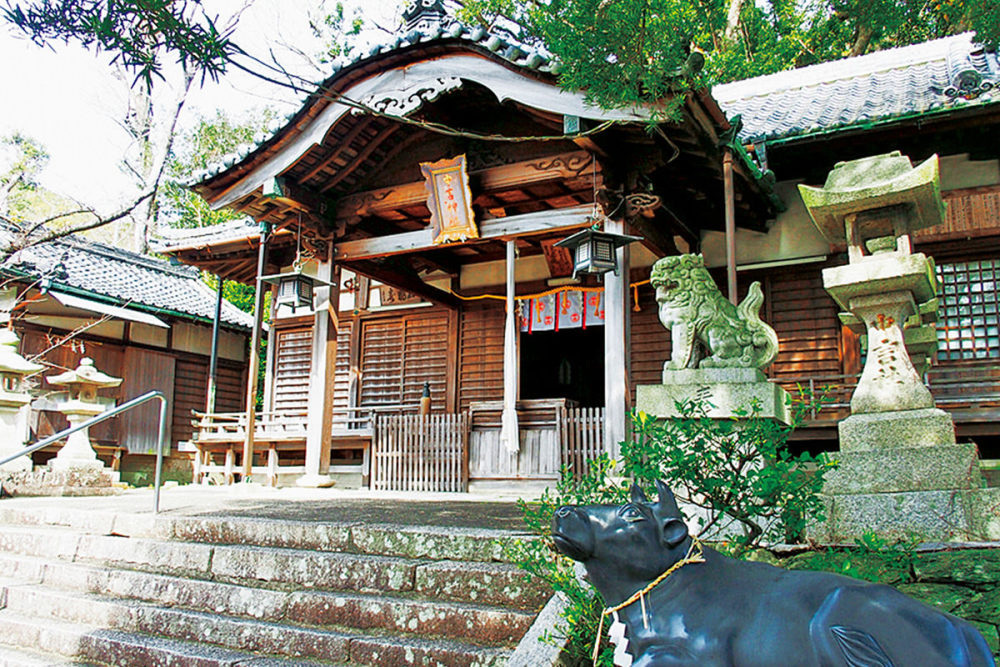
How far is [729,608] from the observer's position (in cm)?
218

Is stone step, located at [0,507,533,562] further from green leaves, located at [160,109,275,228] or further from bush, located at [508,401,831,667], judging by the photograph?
green leaves, located at [160,109,275,228]

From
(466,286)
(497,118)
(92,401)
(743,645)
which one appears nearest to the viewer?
(743,645)

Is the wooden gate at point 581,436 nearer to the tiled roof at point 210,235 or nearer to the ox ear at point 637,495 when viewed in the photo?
the tiled roof at point 210,235

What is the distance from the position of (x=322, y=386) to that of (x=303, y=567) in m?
5.64

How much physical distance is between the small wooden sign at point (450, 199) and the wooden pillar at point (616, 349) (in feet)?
6.07

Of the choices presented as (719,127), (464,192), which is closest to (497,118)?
(464,192)

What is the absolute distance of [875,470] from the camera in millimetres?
4512

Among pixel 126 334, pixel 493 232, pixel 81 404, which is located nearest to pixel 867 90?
pixel 493 232

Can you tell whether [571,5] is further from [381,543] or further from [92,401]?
[92,401]

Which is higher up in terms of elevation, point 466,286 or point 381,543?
point 466,286

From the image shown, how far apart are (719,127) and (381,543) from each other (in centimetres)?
577

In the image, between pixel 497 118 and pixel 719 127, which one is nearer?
pixel 719 127

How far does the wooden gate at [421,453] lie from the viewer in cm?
1055

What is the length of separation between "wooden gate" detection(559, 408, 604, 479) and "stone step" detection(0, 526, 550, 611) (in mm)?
5122
